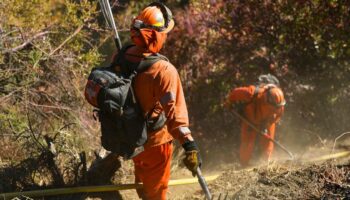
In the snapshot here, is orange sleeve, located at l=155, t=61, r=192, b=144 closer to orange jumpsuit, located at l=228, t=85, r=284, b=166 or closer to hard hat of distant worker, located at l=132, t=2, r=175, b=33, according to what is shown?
hard hat of distant worker, located at l=132, t=2, r=175, b=33

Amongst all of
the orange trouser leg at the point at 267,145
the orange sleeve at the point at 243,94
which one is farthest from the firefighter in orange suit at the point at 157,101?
the orange trouser leg at the point at 267,145

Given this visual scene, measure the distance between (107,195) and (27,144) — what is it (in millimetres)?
1261

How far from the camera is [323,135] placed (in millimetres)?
9531

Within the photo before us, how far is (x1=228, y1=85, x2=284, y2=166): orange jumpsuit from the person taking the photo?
7.77m

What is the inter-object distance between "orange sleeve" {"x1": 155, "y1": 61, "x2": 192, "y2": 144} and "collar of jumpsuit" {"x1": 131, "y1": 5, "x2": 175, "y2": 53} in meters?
0.31

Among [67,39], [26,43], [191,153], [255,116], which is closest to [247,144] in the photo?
[255,116]

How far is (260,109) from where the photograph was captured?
7980 millimetres

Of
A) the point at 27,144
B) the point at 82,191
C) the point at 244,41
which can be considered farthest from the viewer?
the point at 244,41

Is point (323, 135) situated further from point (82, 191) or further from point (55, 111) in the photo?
point (82, 191)

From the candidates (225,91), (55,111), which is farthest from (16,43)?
(225,91)

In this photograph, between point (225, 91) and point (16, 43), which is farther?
point (225, 91)

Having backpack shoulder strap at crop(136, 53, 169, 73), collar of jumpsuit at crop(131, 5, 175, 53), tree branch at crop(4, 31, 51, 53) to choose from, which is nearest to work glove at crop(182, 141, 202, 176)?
backpack shoulder strap at crop(136, 53, 169, 73)

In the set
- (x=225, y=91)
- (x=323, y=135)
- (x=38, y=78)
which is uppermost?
(x=38, y=78)

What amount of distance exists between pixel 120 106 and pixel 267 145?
4.42 m
